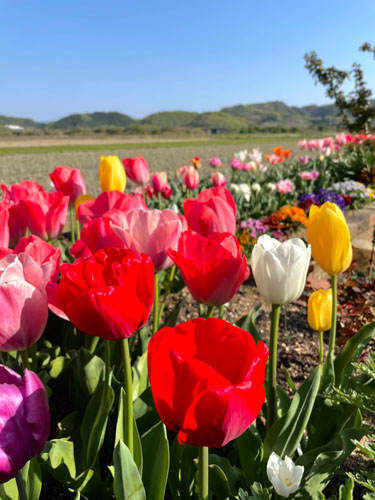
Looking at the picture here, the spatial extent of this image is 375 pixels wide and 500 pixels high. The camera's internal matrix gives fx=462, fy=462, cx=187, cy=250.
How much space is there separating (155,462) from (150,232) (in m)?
0.58

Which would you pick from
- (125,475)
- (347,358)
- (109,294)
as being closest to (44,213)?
(109,294)

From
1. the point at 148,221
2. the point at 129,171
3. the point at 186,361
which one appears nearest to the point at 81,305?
the point at 186,361

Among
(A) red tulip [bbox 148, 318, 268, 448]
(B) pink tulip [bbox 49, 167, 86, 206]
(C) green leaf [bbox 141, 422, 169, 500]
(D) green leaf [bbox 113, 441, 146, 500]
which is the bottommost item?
(C) green leaf [bbox 141, 422, 169, 500]

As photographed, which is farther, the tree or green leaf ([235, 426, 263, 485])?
the tree

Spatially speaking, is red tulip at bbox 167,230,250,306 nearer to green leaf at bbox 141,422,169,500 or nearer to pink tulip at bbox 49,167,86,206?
green leaf at bbox 141,422,169,500

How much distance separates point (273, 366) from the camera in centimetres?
129

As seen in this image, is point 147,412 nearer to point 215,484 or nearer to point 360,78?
point 215,484

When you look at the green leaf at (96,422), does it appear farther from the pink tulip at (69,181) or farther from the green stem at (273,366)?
the pink tulip at (69,181)

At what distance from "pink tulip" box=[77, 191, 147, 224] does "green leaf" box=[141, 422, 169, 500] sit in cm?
71

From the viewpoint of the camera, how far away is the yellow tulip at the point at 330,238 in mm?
1344

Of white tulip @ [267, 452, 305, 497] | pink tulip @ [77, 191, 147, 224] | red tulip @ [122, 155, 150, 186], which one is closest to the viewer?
white tulip @ [267, 452, 305, 497]

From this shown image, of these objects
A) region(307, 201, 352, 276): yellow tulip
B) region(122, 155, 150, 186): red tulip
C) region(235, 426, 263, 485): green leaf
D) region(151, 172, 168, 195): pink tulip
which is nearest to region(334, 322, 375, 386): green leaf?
region(307, 201, 352, 276): yellow tulip

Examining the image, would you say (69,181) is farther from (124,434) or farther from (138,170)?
(124,434)

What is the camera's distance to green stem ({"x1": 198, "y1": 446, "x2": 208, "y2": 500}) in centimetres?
88
